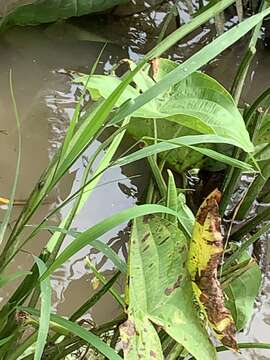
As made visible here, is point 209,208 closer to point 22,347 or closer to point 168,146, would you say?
point 168,146

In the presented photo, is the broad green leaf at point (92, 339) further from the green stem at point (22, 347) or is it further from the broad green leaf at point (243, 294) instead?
the broad green leaf at point (243, 294)

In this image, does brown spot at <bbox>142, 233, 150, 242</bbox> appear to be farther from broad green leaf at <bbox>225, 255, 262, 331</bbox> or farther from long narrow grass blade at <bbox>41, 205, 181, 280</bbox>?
broad green leaf at <bbox>225, 255, 262, 331</bbox>

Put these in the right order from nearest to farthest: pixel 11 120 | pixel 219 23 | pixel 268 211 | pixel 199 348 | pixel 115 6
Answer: pixel 199 348, pixel 268 211, pixel 11 120, pixel 219 23, pixel 115 6

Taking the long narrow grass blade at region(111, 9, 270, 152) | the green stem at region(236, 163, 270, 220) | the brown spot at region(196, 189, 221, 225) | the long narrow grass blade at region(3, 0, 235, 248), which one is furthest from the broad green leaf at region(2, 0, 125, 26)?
the brown spot at region(196, 189, 221, 225)

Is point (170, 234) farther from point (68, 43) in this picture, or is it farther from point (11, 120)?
point (68, 43)

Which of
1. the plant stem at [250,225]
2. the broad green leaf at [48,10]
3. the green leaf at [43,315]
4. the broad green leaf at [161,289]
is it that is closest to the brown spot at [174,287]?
the broad green leaf at [161,289]

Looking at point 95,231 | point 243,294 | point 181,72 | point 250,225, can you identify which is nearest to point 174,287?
point 95,231

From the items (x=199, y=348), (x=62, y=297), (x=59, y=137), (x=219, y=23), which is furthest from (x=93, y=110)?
(x=219, y=23)
